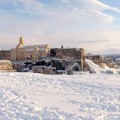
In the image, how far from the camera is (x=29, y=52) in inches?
3081

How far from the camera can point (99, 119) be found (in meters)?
9.20

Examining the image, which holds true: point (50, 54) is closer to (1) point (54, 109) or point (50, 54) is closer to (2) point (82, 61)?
(2) point (82, 61)

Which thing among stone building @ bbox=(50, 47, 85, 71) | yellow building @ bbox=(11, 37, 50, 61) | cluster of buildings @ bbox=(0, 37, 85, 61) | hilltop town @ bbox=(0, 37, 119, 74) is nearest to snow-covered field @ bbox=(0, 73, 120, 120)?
hilltop town @ bbox=(0, 37, 119, 74)

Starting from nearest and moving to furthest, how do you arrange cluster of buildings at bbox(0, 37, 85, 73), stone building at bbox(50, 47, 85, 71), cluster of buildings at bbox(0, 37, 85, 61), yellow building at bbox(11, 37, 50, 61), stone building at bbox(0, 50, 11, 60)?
cluster of buildings at bbox(0, 37, 85, 73) < stone building at bbox(50, 47, 85, 71) < cluster of buildings at bbox(0, 37, 85, 61) < yellow building at bbox(11, 37, 50, 61) < stone building at bbox(0, 50, 11, 60)

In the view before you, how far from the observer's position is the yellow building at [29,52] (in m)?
76.6

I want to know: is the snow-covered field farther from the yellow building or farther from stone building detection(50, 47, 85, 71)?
the yellow building

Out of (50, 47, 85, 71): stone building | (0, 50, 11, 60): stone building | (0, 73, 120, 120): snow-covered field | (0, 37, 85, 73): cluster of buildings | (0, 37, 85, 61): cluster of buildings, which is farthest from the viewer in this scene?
(0, 50, 11, 60): stone building

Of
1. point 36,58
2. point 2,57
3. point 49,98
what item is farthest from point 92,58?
point 49,98

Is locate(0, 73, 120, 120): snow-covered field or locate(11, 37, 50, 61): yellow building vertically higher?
locate(11, 37, 50, 61): yellow building

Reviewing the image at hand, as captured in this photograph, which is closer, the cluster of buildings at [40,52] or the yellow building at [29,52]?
the cluster of buildings at [40,52]

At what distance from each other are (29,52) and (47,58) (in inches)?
305

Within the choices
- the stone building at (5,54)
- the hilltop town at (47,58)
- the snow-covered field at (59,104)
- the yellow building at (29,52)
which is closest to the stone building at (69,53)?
the hilltop town at (47,58)

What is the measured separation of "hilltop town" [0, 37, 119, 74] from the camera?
6550 centimetres

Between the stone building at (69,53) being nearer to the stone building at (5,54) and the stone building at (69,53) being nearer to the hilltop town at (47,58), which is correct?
the hilltop town at (47,58)
